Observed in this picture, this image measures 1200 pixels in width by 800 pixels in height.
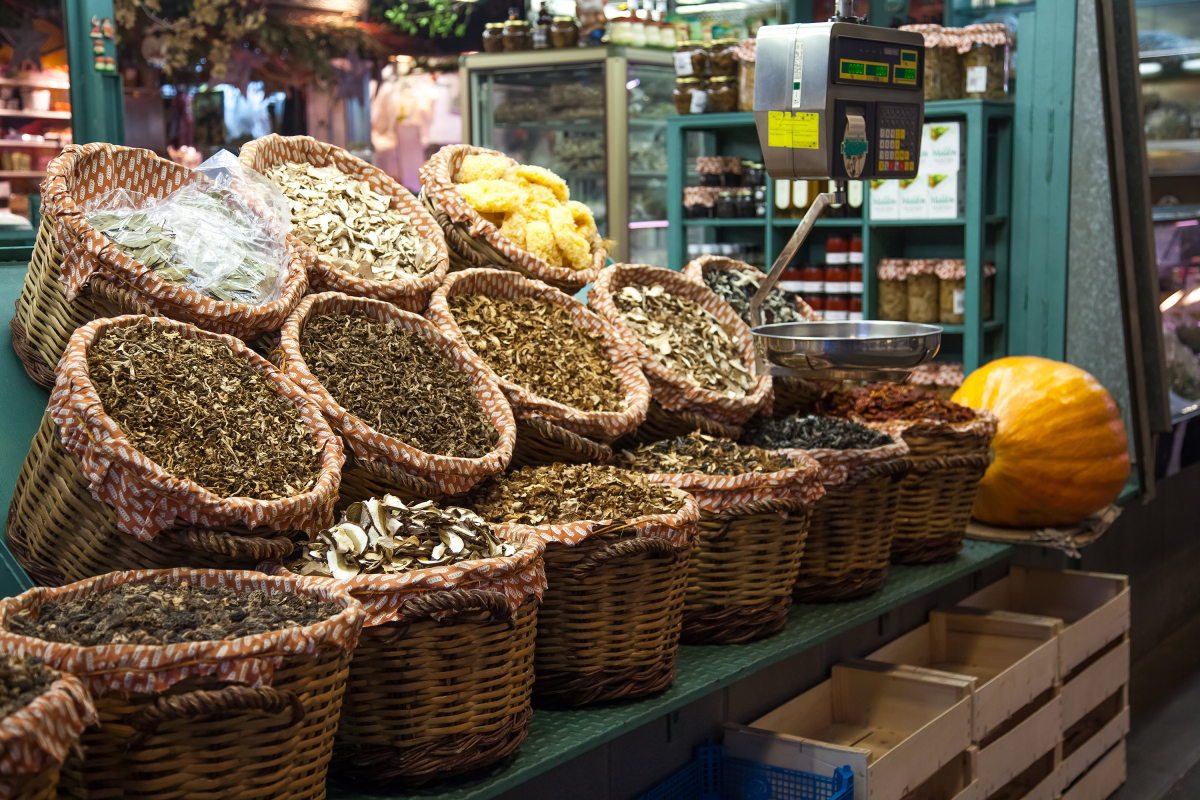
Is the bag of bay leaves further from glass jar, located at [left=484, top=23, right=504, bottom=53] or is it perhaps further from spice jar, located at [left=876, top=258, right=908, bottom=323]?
glass jar, located at [left=484, top=23, right=504, bottom=53]

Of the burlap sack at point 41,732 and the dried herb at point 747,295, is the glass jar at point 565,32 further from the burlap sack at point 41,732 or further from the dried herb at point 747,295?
the burlap sack at point 41,732

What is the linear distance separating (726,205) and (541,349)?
303cm

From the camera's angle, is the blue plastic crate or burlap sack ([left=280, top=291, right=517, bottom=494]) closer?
burlap sack ([left=280, top=291, right=517, bottom=494])

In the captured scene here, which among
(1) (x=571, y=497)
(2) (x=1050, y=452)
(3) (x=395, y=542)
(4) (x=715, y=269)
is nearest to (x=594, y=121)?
(4) (x=715, y=269)

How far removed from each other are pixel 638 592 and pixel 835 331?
0.96 meters

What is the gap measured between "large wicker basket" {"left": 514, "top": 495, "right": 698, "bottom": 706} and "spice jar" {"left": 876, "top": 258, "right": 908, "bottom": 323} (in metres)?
2.98

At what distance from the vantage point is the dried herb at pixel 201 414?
1588 millimetres

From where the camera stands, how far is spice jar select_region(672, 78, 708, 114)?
511 cm

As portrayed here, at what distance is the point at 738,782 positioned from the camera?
227 cm

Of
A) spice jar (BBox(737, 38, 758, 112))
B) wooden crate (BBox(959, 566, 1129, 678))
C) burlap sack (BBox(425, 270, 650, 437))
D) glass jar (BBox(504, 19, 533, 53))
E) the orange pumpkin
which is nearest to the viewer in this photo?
burlap sack (BBox(425, 270, 650, 437))

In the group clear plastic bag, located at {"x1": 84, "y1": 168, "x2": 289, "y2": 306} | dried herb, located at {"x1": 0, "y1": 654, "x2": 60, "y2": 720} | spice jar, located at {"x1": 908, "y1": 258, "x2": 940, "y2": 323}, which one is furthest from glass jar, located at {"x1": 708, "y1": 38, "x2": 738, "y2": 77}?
dried herb, located at {"x1": 0, "y1": 654, "x2": 60, "y2": 720}

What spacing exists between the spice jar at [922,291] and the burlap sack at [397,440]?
288 cm

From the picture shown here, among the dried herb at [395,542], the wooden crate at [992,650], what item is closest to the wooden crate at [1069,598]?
the wooden crate at [992,650]

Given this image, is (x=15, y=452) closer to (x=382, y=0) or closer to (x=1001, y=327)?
(x=1001, y=327)
